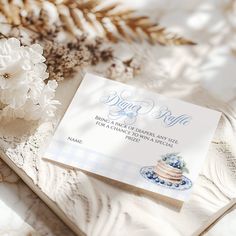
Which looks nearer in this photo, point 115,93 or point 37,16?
point 115,93

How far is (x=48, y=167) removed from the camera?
0.89 metres

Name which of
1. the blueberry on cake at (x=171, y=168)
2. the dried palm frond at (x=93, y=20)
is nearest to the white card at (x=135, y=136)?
the blueberry on cake at (x=171, y=168)

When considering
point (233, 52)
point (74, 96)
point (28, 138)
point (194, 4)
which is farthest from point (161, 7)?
point (28, 138)

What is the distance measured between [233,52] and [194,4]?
136mm

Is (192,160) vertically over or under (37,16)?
under

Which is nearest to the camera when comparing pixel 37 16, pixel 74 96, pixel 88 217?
pixel 88 217

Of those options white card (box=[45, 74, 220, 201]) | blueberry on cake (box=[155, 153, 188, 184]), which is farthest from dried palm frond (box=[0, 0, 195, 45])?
blueberry on cake (box=[155, 153, 188, 184])

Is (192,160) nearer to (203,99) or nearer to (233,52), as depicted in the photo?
(203,99)

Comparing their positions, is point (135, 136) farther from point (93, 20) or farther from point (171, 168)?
point (93, 20)

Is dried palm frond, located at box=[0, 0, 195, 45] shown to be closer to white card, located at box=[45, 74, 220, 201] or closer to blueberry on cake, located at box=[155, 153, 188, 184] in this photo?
white card, located at box=[45, 74, 220, 201]

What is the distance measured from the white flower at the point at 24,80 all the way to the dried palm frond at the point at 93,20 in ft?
0.64

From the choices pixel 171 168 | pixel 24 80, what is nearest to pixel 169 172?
pixel 171 168

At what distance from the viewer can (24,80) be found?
857 mm

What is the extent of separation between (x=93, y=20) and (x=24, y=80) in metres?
0.27
